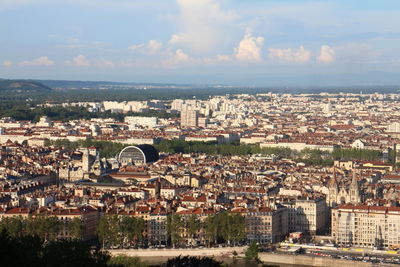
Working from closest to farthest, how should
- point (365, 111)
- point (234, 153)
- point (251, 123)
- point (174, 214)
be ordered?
1. point (174, 214)
2. point (234, 153)
3. point (251, 123)
4. point (365, 111)

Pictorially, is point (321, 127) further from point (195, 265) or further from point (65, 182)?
point (195, 265)

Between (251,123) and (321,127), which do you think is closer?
(321,127)

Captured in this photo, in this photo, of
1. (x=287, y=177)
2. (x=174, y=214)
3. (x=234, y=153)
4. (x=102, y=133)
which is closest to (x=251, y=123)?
(x=102, y=133)

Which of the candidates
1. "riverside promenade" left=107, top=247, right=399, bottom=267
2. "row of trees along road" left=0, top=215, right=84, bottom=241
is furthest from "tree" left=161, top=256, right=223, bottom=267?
"row of trees along road" left=0, top=215, right=84, bottom=241

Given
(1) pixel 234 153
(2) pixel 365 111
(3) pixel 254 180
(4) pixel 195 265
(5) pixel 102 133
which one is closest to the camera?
(4) pixel 195 265

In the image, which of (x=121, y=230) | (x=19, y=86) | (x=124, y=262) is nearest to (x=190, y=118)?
(x=121, y=230)
